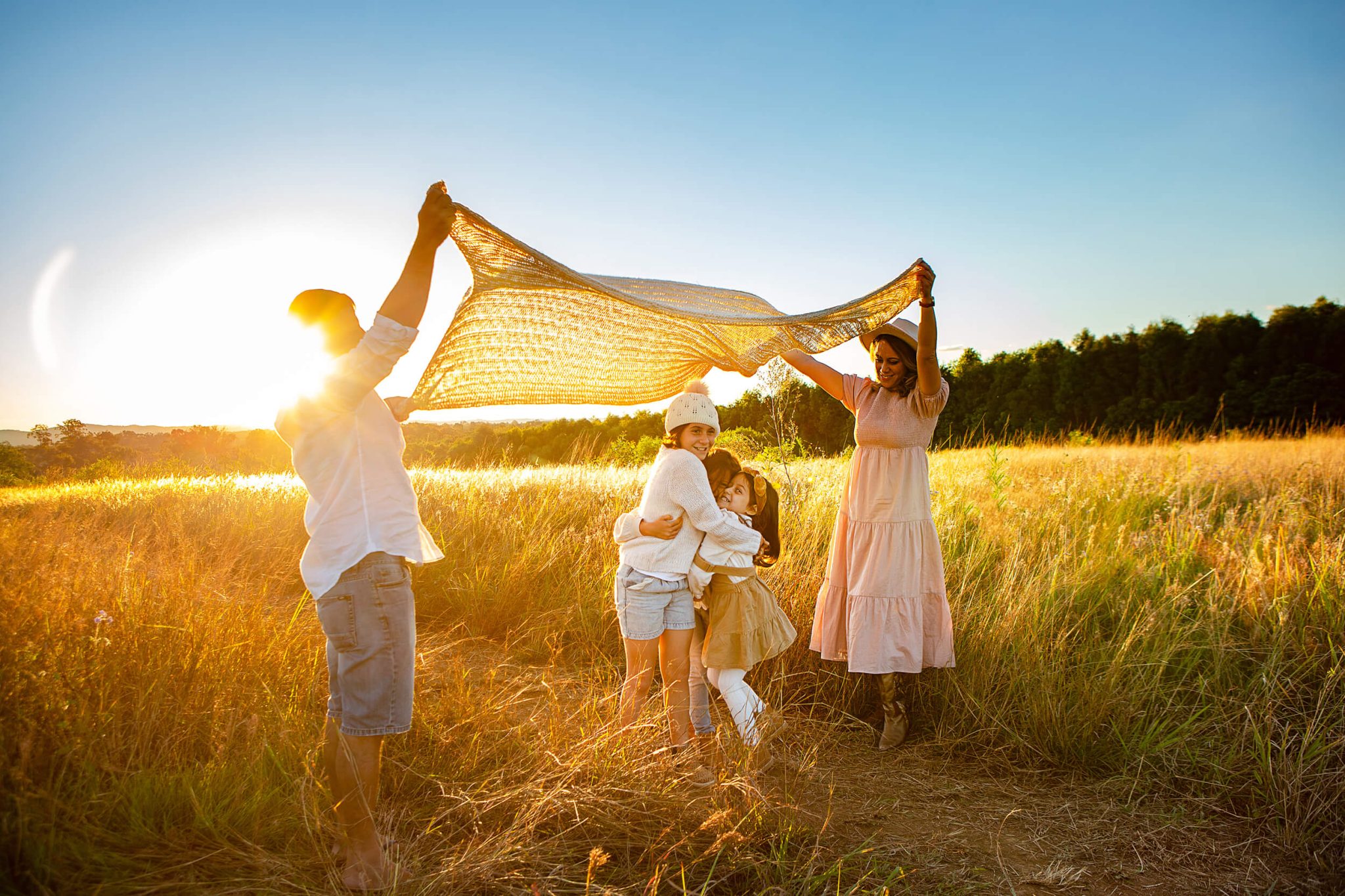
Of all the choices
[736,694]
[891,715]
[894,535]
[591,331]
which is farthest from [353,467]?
[891,715]

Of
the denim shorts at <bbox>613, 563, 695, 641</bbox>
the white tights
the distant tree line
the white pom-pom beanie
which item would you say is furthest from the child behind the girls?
the distant tree line

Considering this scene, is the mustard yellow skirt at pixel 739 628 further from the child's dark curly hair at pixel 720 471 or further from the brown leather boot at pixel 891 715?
the brown leather boot at pixel 891 715

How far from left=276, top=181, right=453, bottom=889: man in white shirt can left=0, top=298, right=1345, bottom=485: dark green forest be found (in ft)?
17.9

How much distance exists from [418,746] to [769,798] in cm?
143

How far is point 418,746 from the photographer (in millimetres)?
2971

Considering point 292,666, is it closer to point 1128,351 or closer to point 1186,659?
point 1186,659

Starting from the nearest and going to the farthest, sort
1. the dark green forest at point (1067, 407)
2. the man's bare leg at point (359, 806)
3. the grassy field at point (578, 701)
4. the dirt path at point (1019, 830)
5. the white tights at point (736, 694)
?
the man's bare leg at point (359, 806) < the grassy field at point (578, 701) < the dirt path at point (1019, 830) < the white tights at point (736, 694) < the dark green forest at point (1067, 407)

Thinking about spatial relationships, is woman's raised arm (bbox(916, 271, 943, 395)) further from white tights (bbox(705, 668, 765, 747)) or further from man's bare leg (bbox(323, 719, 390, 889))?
man's bare leg (bbox(323, 719, 390, 889))

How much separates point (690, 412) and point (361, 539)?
1496 millimetres

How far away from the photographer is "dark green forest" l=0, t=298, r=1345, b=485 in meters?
9.52

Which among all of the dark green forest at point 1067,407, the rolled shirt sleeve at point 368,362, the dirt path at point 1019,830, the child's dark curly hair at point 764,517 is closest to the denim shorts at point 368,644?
the rolled shirt sleeve at point 368,362

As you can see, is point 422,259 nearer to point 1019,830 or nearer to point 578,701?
point 578,701

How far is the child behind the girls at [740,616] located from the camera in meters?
3.17

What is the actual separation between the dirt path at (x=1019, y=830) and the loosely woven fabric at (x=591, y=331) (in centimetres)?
178
